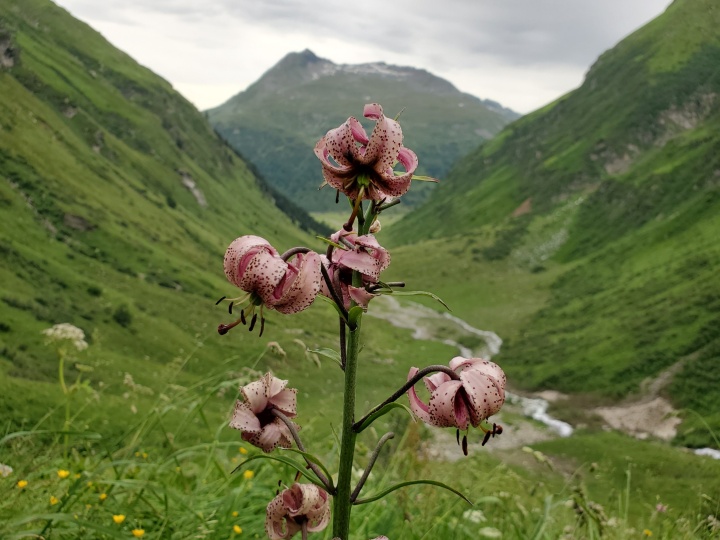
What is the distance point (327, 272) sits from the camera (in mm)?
2506

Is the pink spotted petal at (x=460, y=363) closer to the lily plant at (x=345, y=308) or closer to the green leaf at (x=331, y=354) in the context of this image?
the lily plant at (x=345, y=308)

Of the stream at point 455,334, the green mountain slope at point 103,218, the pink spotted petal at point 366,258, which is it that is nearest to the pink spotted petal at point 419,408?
the pink spotted petal at point 366,258

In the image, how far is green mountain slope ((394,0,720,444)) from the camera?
57219 mm

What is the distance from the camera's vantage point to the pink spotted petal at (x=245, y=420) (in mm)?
2676

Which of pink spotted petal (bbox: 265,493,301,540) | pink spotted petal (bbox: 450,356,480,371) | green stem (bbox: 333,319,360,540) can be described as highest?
pink spotted petal (bbox: 450,356,480,371)

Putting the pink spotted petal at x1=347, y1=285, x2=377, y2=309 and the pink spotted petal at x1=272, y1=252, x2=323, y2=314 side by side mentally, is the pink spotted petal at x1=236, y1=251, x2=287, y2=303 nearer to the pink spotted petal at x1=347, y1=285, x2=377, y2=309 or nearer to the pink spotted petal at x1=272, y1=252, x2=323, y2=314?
the pink spotted petal at x1=272, y1=252, x2=323, y2=314

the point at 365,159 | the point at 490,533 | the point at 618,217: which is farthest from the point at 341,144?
the point at 618,217

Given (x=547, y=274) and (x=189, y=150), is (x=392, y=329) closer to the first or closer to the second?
(x=547, y=274)

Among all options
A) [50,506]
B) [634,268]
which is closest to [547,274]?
[634,268]

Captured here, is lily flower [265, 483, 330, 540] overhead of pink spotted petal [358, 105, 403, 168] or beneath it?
beneath

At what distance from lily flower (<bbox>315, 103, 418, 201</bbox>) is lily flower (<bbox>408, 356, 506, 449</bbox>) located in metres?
0.70

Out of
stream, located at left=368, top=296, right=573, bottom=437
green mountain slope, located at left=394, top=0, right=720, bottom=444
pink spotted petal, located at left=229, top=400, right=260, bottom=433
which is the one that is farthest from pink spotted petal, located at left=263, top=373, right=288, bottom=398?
stream, located at left=368, top=296, right=573, bottom=437

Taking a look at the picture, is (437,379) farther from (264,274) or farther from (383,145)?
(383,145)

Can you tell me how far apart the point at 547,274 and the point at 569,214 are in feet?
77.4
